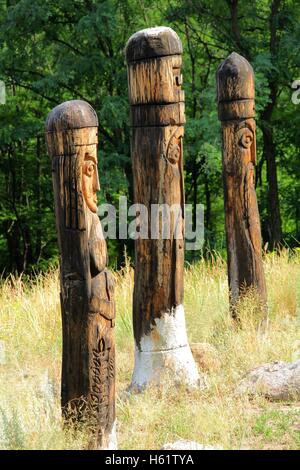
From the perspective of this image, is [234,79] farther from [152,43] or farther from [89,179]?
[89,179]

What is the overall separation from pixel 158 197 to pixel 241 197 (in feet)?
5.05

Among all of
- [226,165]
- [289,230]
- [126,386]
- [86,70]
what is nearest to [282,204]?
[289,230]

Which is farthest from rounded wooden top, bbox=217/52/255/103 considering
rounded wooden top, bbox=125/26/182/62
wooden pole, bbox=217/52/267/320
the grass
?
the grass

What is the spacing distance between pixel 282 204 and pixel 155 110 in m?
15.1

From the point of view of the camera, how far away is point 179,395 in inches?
230

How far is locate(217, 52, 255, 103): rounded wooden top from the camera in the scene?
7.09 meters

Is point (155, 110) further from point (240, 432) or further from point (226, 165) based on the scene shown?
point (240, 432)

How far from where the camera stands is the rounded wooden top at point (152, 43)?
5801mm

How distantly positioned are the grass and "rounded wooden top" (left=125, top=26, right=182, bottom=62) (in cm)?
237

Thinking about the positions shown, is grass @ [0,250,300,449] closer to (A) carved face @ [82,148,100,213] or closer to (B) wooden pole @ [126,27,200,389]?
(B) wooden pole @ [126,27,200,389]

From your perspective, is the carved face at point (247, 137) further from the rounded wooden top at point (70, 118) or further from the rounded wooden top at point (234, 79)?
the rounded wooden top at point (70, 118)

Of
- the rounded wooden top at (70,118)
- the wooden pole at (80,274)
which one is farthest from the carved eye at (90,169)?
the rounded wooden top at (70,118)

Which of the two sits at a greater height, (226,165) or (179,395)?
(226,165)

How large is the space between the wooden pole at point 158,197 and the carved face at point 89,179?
129 centimetres
